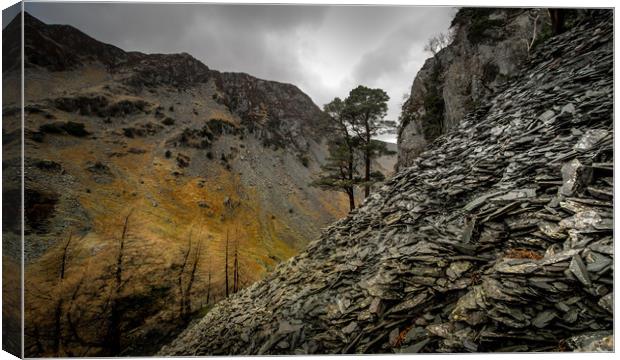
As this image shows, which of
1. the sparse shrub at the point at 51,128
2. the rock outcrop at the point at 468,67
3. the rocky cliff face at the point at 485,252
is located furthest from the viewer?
the sparse shrub at the point at 51,128

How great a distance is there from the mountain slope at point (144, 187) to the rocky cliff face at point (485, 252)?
8081 millimetres

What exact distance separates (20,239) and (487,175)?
1207 cm

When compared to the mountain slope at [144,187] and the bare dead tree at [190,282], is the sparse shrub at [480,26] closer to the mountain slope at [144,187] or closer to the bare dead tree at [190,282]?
the mountain slope at [144,187]

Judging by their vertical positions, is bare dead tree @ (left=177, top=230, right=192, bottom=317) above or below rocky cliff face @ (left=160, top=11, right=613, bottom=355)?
below

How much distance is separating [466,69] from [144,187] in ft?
125

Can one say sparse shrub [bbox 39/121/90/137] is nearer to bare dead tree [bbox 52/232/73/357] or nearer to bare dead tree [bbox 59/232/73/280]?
bare dead tree [bbox 52/232/73/357]

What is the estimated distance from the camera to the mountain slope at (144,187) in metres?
16.0

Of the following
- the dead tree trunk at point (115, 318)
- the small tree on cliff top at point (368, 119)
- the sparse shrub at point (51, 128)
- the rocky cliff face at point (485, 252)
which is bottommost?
the dead tree trunk at point (115, 318)

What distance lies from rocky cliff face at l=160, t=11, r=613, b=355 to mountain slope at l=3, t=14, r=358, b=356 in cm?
808

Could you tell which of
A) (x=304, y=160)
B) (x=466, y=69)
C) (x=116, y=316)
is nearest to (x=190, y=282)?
(x=116, y=316)

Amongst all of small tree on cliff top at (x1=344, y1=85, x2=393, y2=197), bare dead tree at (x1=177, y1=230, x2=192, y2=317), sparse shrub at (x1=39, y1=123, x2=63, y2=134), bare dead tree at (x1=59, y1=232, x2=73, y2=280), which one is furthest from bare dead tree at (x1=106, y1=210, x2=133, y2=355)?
sparse shrub at (x1=39, y1=123, x2=63, y2=134)

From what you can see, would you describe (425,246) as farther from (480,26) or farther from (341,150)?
(480,26)

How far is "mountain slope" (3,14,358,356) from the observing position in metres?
16.0

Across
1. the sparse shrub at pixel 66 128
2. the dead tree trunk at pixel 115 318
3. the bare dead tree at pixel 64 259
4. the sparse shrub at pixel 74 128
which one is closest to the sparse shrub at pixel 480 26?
the dead tree trunk at pixel 115 318
